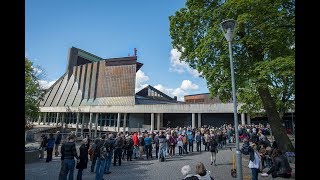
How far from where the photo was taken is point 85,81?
64.1 metres

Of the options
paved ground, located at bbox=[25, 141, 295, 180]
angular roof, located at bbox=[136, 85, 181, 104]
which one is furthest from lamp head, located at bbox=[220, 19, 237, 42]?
angular roof, located at bbox=[136, 85, 181, 104]

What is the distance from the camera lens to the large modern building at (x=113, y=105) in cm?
4512

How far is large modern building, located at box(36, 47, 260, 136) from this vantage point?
45125mm

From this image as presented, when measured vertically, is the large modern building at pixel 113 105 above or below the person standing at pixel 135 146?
above

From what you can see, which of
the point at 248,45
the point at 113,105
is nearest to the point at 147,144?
the point at 248,45

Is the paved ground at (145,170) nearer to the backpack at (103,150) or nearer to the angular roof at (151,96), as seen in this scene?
the backpack at (103,150)

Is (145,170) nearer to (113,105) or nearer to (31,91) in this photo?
(31,91)

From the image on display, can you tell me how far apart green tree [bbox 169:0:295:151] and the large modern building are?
83.1 feet

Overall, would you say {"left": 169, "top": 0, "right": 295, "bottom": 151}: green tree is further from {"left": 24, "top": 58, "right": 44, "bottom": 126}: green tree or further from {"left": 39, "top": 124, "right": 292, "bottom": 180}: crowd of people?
{"left": 24, "top": 58, "right": 44, "bottom": 126}: green tree

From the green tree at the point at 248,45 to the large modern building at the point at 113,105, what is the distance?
25336 mm

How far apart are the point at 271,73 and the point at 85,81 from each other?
58.0 metres

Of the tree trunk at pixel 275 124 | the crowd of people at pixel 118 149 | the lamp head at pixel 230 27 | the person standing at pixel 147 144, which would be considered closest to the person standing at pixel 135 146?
the crowd of people at pixel 118 149
